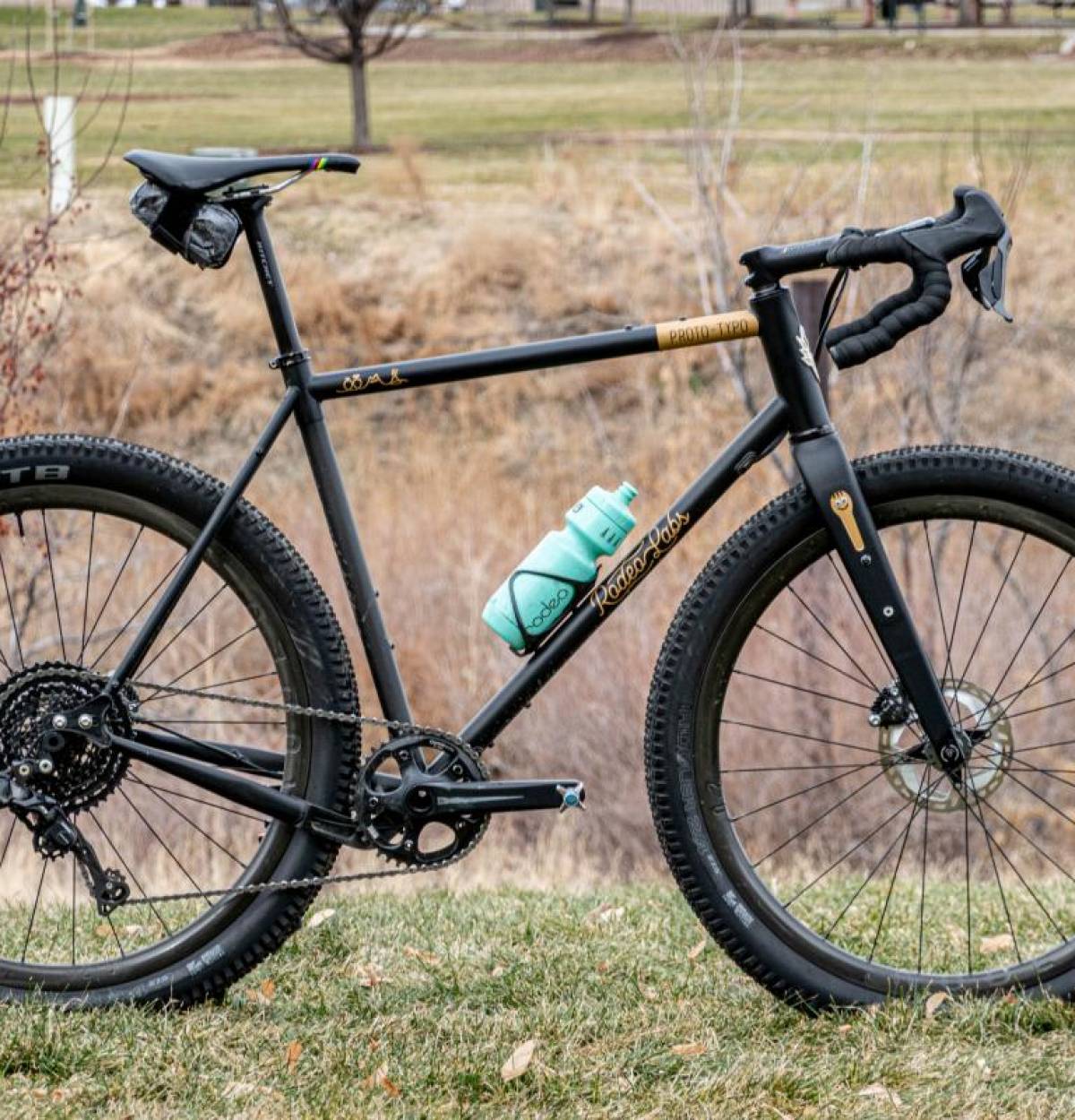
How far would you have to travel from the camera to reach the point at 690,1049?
304 cm

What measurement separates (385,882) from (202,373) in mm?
13530

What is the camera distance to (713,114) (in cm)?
1866

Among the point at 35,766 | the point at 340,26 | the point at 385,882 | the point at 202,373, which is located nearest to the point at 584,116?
the point at 340,26

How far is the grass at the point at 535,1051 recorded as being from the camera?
112 inches

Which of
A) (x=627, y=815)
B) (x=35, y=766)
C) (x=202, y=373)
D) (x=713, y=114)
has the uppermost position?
(x=713, y=114)

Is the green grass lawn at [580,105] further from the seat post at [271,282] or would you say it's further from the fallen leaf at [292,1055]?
the fallen leaf at [292,1055]

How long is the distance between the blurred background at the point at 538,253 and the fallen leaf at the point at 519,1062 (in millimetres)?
6776

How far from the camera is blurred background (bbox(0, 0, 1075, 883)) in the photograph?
45.0ft

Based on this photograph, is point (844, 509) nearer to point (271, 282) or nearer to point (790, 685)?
point (790, 685)

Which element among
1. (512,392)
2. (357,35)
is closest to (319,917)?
(512,392)

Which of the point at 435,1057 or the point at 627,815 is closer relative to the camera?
the point at 435,1057

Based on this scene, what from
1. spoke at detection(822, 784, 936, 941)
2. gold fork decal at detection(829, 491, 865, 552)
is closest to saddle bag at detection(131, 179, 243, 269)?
gold fork decal at detection(829, 491, 865, 552)

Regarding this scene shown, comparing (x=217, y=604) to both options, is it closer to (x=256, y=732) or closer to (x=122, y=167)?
(x=256, y=732)

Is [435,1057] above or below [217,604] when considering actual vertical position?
below
